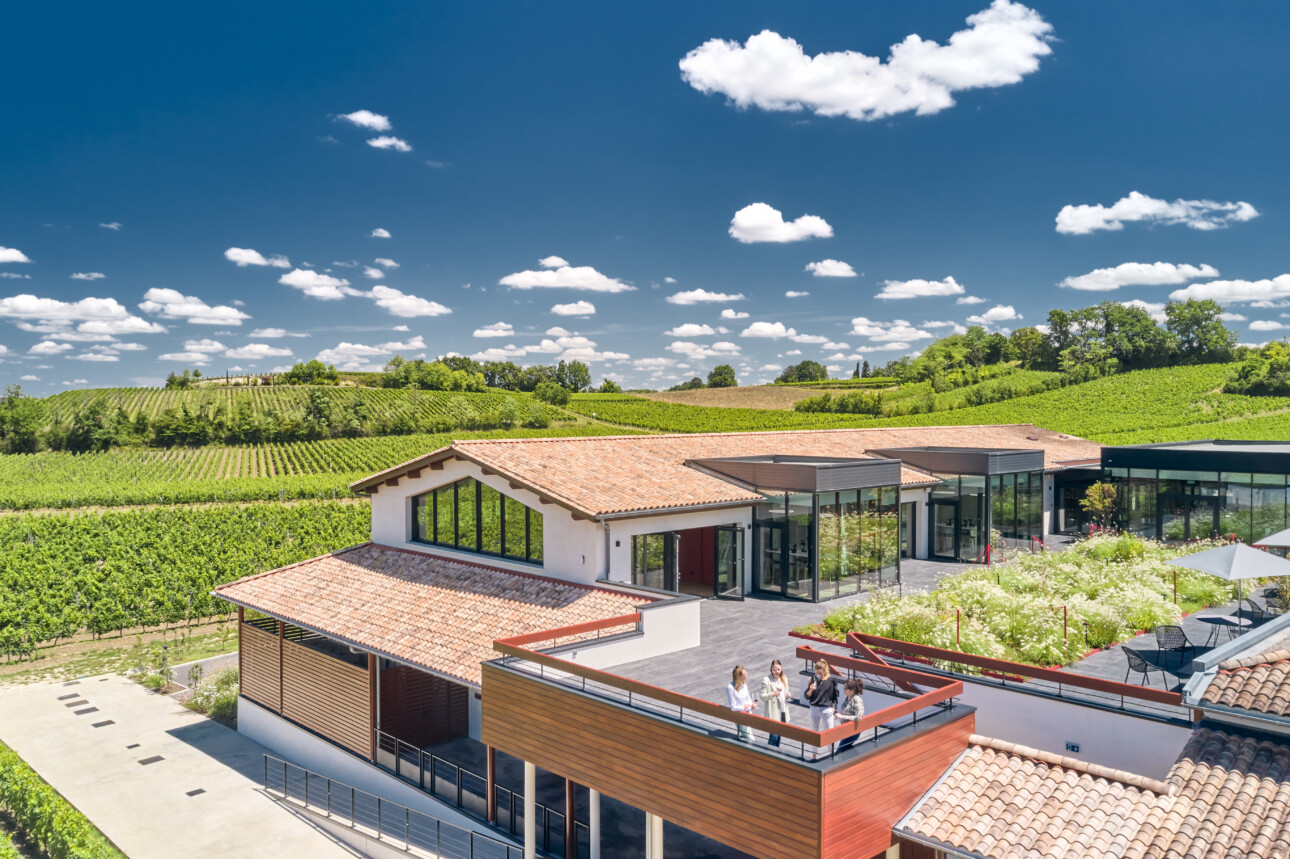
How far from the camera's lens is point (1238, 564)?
42.6 ft

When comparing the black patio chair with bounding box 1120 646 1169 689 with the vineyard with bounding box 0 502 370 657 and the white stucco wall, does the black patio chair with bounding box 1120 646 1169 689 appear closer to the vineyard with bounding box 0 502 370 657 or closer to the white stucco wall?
the white stucco wall

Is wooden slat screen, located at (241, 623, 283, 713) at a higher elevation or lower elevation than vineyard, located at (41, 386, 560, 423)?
lower

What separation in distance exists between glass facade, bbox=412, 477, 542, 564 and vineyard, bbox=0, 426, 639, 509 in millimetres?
26668

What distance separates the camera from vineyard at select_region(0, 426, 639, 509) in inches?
1874

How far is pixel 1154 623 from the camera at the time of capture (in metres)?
14.9

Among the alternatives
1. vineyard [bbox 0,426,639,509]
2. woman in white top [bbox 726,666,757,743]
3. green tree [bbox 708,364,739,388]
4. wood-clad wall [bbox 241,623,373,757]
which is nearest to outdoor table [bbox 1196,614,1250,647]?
woman in white top [bbox 726,666,757,743]

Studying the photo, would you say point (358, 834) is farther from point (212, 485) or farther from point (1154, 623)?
point (212, 485)

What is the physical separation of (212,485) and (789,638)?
1825 inches

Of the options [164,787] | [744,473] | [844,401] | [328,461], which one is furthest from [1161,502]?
[328,461]

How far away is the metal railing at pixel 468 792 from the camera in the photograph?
40.7ft

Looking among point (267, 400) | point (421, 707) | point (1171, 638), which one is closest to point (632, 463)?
point (421, 707)

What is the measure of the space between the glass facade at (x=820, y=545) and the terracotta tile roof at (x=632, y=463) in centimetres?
109

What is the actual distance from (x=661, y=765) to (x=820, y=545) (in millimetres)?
10519

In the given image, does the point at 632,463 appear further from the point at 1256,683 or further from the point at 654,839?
the point at 1256,683
